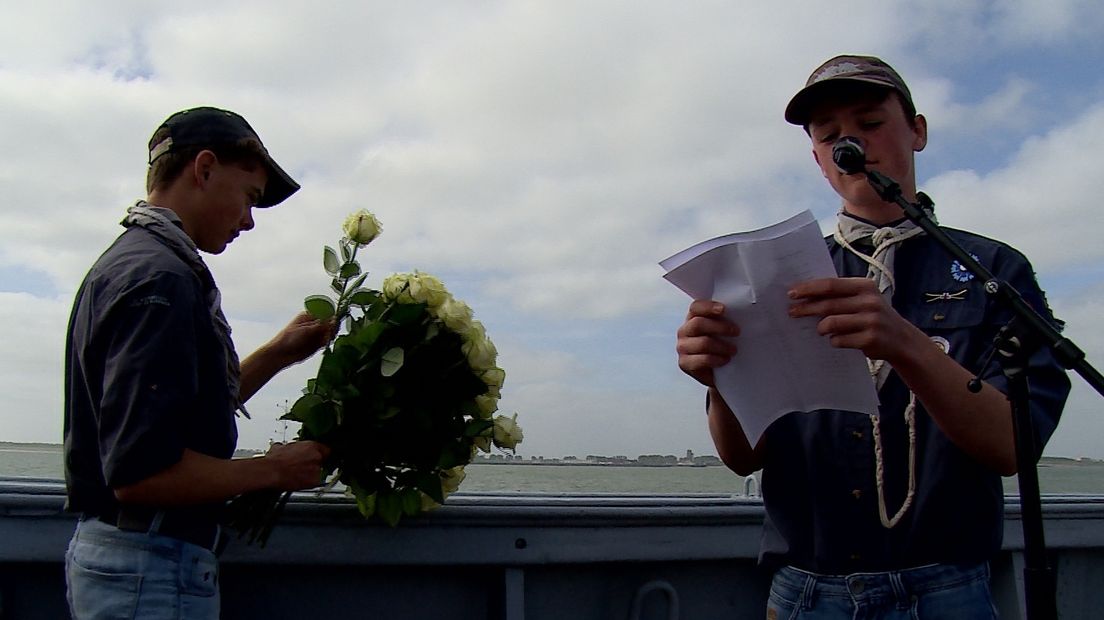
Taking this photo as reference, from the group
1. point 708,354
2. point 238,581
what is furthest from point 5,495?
point 708,354

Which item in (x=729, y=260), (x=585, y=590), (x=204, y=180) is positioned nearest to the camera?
(x=729, y=260)

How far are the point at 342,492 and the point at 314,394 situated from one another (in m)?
0.38

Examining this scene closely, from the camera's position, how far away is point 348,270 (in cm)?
230

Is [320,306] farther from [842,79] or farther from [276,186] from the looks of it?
[842,79]

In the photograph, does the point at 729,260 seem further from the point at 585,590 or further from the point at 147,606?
the point at 585,590

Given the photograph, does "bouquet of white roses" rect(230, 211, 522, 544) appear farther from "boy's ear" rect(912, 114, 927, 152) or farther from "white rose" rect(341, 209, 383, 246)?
"boy's ear" rect(912, 114, 927, 152)

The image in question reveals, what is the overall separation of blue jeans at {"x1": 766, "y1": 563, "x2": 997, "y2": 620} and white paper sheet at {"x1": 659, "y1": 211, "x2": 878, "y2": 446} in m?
0.35

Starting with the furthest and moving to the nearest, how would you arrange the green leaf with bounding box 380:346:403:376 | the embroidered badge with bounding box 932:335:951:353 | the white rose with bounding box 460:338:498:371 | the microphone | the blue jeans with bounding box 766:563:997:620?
1. the white rose with bounding box 460:338:498:371
2. the green leaf with bounding box 380:346:403:376
3. the embroidered badge with bounding box 932:335:951:353
4. the blue jeans with bounding box 766:563:997:620
5. the microphone

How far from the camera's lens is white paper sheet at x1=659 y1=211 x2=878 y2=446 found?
1.36 metres

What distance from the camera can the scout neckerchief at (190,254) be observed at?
1926 millimetres

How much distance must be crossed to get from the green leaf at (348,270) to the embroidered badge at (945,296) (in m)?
1.33

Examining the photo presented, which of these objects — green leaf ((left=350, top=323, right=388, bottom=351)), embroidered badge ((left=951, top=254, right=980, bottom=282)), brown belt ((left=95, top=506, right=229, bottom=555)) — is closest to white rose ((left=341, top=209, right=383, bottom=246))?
green leaf ((left=350, top=323, right=388, bottom=351))

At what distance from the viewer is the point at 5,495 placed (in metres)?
2.14

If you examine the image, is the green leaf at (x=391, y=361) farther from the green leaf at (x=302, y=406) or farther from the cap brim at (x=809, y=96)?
the cap brim at (x=809, y=96)
